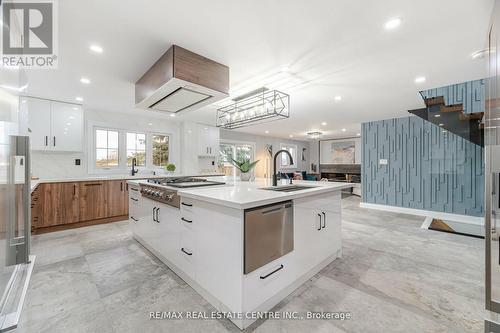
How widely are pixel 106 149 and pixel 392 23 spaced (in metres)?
5.20

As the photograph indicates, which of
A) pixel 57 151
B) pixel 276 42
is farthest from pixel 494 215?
pixel 57 151

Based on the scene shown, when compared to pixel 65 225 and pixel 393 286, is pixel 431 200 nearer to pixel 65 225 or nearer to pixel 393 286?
pixel 393 286

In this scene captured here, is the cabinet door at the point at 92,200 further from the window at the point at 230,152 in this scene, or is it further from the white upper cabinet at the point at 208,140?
the window at the point at 230,152

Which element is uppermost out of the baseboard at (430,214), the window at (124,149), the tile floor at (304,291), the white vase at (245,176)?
the window at (124,149)

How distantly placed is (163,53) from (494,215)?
2892mm

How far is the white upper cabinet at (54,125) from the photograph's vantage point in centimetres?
345

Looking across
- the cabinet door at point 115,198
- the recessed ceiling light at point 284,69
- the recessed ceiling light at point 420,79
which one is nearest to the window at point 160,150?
the cabinet door at point 115,198

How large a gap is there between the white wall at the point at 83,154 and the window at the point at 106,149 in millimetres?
176

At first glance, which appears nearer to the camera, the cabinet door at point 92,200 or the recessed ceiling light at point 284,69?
the recessed ceiling light at point 284,69

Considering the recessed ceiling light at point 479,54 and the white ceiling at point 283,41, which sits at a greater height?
the white ceiling at point 283,41

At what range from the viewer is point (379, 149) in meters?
5.36

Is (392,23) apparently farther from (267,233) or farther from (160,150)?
(160,150)

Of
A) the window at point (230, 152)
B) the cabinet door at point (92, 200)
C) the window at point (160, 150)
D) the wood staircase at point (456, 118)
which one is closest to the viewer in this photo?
the wood staircase at point (456, 118)

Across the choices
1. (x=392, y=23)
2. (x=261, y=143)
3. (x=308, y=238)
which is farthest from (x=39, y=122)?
(x=261, y=143)
